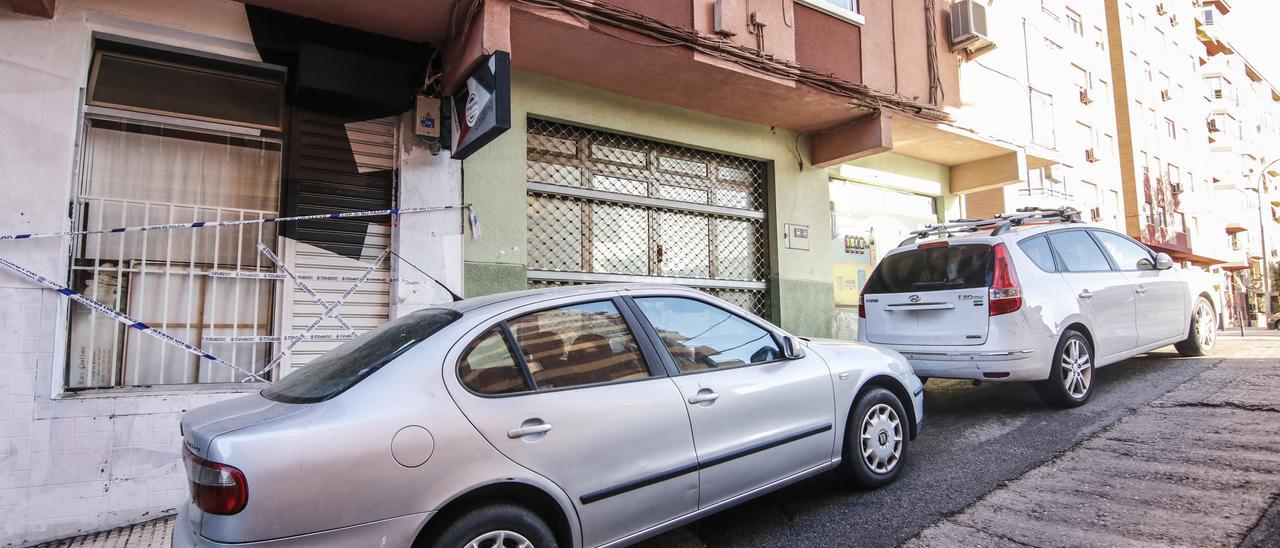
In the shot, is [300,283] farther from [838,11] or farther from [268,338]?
[838,11]

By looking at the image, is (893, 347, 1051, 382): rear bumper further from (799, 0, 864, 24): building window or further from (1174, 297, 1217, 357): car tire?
(799, 0, 864, 24): building window

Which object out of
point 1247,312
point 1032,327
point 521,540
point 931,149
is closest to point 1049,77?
point 931,149

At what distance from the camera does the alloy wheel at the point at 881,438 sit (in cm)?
409

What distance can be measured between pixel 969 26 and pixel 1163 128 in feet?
81.3

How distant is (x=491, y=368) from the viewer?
277 cm

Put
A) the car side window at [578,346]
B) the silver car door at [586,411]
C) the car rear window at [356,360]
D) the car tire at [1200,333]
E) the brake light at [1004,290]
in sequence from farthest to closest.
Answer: the car tire at [1200,333] → the brake light at [1004,290] → the car side window at [578,346] → the silver car door at [586,411] → the car rear window at [356,360]

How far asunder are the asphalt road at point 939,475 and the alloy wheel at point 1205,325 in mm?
1202

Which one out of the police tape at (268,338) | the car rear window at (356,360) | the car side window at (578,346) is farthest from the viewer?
the police tape at (268,338)

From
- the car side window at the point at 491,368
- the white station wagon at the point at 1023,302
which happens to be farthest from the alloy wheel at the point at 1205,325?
the car side window at the point at 491,368

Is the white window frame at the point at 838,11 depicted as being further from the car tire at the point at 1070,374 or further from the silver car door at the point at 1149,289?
the car tire at the point at 1070,374

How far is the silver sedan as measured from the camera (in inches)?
88.9

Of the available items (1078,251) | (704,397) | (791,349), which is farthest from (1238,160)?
(704,397)

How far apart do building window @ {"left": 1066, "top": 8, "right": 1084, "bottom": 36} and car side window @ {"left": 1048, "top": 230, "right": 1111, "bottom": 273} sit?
19505 mm

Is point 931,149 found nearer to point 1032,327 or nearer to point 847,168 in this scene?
point 847,168
